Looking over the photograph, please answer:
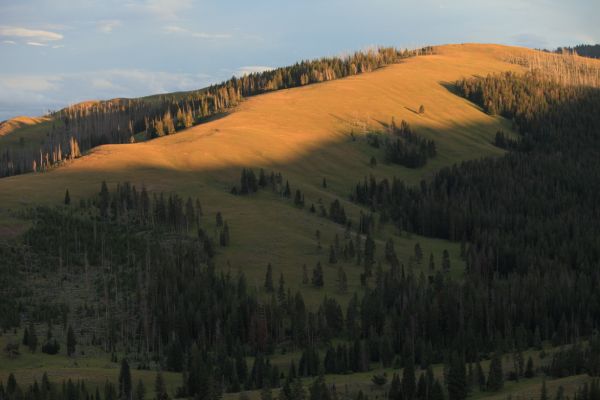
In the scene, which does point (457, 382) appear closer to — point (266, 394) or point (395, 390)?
point (395, 390)

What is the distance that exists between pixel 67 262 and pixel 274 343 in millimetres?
47789

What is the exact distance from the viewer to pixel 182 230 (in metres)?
188

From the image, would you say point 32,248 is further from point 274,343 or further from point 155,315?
point 274,343

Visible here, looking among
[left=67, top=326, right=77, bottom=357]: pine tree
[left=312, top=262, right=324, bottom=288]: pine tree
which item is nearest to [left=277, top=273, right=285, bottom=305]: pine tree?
[left=312, top=262, right=324, bottom=288]: pine tree

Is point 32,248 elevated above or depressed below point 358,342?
above

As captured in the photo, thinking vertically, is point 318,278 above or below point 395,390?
above

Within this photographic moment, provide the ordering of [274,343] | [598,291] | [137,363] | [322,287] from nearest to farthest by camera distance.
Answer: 1. [137,363]
2. [274,343]
3. [598,291]
4. [322,287]

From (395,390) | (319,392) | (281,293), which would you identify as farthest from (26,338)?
(395,390)

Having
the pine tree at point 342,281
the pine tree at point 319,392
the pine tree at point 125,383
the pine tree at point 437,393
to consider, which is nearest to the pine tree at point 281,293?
the pine tree at point 342,281

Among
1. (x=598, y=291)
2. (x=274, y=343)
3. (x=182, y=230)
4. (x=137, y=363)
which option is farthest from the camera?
(x=182, y=230)

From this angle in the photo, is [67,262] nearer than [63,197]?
Yes

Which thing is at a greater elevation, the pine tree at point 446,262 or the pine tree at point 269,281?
the pine tree at point 269,281

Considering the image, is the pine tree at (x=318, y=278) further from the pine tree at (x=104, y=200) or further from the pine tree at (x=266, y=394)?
the pine tree at (x=266, y=394)

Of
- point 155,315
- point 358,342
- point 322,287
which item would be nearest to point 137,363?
point 155,315
